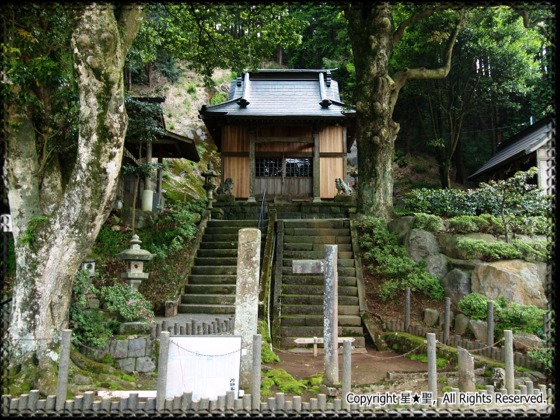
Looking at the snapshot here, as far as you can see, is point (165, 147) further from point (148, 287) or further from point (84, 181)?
point (84, 181)

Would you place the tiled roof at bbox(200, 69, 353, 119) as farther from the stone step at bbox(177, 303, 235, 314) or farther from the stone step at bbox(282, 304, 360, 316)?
the stone step at bbox(177, 303, 235, 314)

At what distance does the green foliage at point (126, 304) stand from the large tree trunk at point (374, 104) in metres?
8.37

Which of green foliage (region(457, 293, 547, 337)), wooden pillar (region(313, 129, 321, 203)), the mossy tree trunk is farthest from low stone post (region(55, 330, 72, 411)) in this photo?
wooden pillar (region(313, 129, 321, 203))

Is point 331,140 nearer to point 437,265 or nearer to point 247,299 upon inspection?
point 437,265

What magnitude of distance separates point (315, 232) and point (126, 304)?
7317mm

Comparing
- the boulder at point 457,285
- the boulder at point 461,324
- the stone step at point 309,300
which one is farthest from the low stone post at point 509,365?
the stone step at point 309,300

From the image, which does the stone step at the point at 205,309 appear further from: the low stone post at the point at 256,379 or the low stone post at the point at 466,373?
the low stone post at the point at 466,373

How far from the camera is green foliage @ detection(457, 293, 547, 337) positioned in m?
8.85

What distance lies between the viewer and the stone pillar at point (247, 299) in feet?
21.7

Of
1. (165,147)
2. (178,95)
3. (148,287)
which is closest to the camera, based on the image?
(148,287)

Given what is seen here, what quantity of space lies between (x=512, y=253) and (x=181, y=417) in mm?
8945

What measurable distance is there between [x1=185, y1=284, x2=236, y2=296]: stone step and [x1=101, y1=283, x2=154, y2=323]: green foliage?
3105 mm

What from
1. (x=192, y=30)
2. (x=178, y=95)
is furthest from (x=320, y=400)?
(x=178, y=95)

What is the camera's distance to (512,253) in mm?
10508
